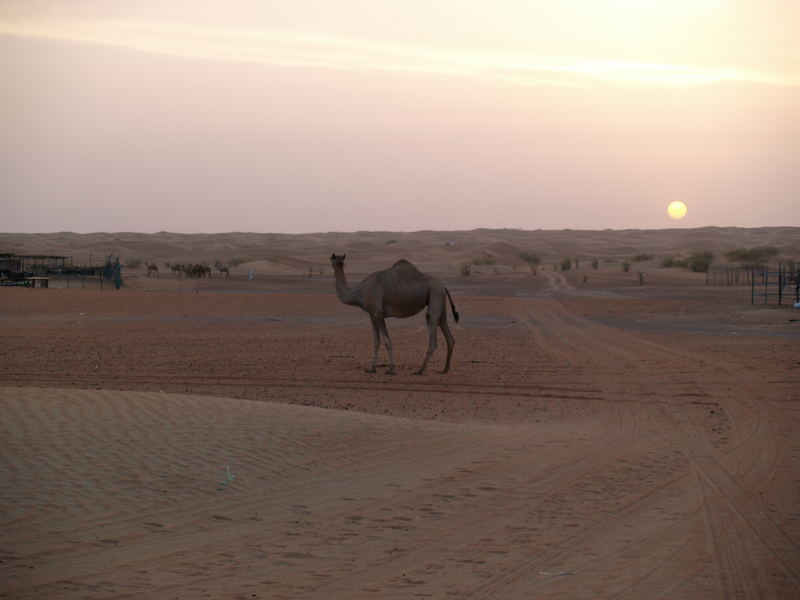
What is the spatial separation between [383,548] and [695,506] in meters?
3.24

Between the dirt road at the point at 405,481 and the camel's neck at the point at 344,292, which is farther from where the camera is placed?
the camel's neck at the point at 344,292

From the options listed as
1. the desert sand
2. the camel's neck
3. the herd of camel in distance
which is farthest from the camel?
the desert sand

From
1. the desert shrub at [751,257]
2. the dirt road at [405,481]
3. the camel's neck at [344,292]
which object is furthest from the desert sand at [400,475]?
the desert shrub at [751,257]

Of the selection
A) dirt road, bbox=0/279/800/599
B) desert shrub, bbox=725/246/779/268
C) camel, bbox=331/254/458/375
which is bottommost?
dirt road, bbox=0/279/800/599

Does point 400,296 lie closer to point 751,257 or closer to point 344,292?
point 344,292

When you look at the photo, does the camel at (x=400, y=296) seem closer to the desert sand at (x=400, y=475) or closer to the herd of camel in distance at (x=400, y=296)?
the herd of camel in distance at (x=400, y=296)

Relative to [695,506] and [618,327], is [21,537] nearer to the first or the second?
[695,506]

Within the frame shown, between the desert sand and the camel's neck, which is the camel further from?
the desert sand

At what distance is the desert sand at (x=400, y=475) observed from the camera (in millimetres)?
6551

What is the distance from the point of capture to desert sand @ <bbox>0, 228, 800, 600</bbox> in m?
6.55

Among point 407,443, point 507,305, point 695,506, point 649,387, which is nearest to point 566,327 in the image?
point 507,305

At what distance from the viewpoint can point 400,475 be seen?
952 cm

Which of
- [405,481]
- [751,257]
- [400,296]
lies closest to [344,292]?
[400,296]

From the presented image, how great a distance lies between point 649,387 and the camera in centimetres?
1644
